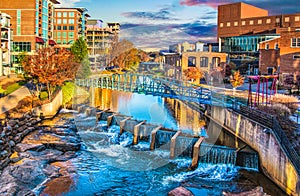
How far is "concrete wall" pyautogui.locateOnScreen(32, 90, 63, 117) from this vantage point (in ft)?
95.2

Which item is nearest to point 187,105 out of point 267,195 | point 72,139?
point 72,139

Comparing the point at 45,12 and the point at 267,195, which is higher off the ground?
the point at 45,12

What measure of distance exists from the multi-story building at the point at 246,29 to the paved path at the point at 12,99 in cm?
3793

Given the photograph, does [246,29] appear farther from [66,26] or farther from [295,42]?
[66,26]

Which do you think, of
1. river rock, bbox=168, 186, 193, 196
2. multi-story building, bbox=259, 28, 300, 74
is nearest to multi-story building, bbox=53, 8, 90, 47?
multi-story building, bbox=259, 28, 300, 74

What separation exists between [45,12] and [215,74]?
35215 millimetres

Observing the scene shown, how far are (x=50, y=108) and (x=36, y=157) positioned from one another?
12.8m

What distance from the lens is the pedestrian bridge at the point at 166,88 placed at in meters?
28.6

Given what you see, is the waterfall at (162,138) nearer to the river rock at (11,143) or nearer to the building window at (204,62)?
the river rock at (11,143)

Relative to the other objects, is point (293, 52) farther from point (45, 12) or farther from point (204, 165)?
point (45, 12)

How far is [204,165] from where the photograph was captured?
18.9m

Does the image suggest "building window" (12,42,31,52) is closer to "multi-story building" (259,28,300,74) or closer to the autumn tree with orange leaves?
the autumn tree with orange leaves

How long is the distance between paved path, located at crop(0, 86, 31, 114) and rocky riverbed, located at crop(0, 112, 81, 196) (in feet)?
7.81

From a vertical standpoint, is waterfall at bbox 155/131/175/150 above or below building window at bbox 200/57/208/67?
below
